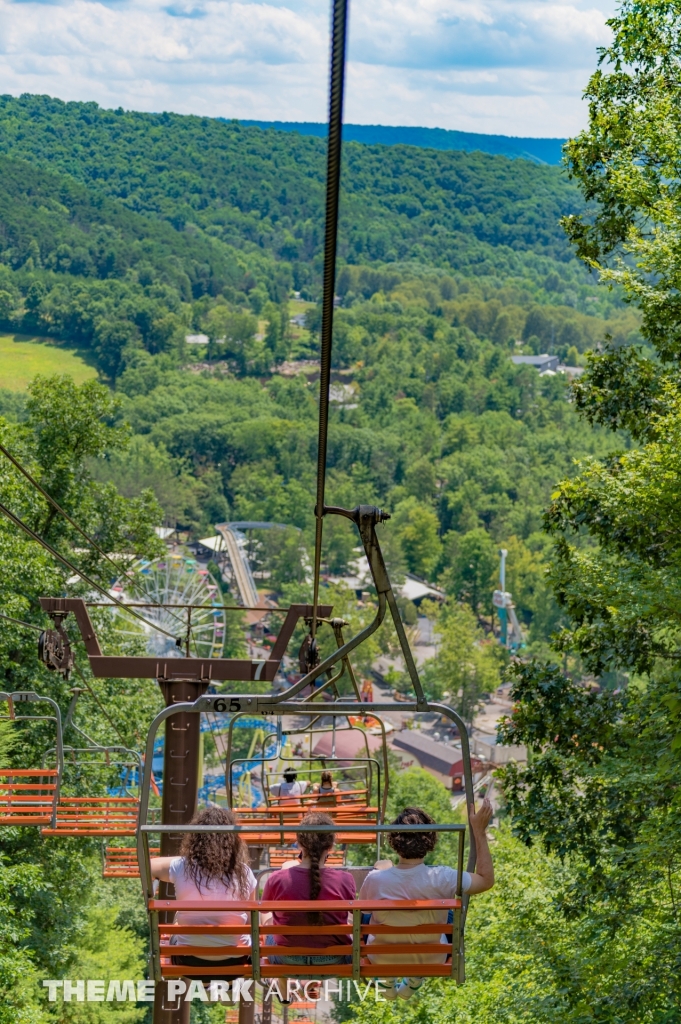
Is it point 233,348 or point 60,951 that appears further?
point 233,348

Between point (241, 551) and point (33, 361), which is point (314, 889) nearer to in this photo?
point (241, 551)

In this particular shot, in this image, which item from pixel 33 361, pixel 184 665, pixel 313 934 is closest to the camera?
pixel 313 934

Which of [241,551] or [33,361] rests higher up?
[33,361]

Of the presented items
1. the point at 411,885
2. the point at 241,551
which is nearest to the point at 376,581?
the point at 411,885

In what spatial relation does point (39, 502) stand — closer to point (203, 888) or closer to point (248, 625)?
point (203, 888)

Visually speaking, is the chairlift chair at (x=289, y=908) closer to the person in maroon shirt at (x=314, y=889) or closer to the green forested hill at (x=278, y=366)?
the person in maroon shirt at (x=314, y=889)

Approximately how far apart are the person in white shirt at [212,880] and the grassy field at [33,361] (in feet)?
409

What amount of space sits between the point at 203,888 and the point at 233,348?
155610 millimetres

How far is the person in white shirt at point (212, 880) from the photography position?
15.1ft

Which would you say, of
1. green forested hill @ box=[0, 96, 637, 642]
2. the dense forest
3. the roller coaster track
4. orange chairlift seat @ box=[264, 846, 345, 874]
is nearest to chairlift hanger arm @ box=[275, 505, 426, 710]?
orange chairlift seat @ box=[264, 846, 345, 874]

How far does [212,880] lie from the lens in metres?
4.61

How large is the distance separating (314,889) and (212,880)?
1.23 feet

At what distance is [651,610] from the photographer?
8.56m

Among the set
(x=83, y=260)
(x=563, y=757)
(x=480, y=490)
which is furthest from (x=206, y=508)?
(x=563, y=757)
